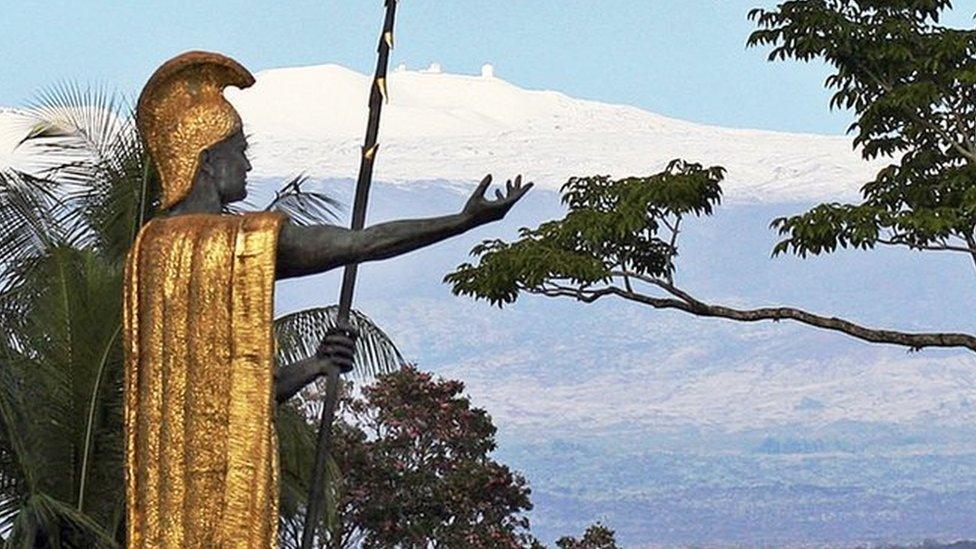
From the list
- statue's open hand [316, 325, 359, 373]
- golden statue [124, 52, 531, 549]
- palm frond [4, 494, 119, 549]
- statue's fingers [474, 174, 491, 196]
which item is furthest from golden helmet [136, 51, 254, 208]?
palm frond [4, 494, 119, 549]

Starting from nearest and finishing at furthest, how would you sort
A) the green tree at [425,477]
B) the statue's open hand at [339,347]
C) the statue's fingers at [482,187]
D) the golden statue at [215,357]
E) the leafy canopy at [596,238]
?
the statue's fingers at [482,187], the golden statue at [215,357], the statue's open hand at [339,347], the leafy canopy at [596,238], the green tree at [425,477]

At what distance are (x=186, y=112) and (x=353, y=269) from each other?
79cm

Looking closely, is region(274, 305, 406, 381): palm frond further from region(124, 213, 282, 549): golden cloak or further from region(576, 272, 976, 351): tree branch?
region(124, 213, 282, 549): golden cloak

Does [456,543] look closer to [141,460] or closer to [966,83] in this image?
[966,83]

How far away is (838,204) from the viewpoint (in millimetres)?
17781

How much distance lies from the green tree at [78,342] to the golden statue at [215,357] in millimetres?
7233

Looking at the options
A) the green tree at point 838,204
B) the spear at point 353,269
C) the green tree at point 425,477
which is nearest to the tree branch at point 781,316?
the green tree at point 838,204

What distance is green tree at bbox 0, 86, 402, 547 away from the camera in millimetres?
15703

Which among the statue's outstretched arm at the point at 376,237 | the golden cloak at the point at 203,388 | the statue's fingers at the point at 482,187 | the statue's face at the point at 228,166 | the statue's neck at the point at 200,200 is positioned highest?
the statue's face at the point at 228,166

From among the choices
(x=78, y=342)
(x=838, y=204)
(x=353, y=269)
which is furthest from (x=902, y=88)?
(x=353, y=269)

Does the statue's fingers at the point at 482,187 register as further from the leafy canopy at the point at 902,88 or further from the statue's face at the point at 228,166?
the leafy canopy at the point at 902,88

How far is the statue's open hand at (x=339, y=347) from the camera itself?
791 centimetres

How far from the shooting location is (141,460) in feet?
25.8

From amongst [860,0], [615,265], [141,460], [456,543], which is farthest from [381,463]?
[141,460]
